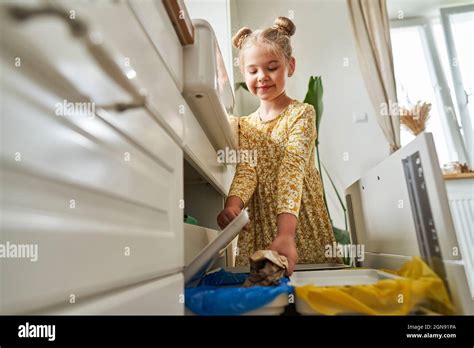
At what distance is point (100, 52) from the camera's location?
281 millimetres

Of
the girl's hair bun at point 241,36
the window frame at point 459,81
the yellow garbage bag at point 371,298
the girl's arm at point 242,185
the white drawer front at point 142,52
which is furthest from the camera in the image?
the window frame at point 459,81

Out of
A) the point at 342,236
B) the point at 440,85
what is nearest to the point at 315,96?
the point at 342,236

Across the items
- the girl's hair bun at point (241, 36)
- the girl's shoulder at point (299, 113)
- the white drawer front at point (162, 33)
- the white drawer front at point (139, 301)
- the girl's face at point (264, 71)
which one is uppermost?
the girl's hair bun at point (241, 36)

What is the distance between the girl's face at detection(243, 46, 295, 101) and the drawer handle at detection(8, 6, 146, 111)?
65cm

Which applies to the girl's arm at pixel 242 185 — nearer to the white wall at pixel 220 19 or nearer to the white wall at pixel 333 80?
the white wall at pixel 220 19

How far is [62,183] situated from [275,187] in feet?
2.42

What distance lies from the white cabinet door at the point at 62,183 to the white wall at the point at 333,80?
1.81m

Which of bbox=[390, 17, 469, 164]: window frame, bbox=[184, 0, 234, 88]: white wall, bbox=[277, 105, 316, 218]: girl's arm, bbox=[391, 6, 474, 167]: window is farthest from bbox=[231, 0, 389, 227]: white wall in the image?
bbox=[277, 105, 316, 218]: girl's arm

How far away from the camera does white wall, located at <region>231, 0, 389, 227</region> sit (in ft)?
6.95

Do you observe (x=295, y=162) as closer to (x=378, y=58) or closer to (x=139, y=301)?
(x=139, y=301)

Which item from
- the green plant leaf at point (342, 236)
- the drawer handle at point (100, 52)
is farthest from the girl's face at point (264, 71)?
the green plant leaf at point (342, 236)

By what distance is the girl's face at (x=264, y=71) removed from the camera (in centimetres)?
96

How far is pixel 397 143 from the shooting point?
195 centimetres
